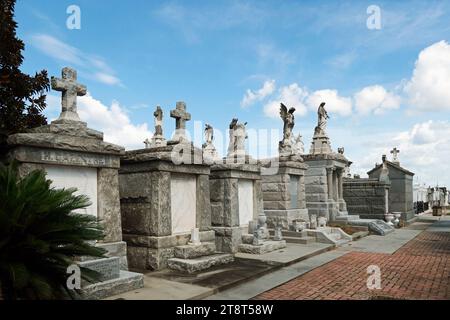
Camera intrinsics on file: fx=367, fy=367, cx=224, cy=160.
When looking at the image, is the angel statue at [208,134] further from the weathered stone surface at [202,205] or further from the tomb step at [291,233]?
the weathered stone surface at [202,205]

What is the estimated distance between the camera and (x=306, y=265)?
8.36 metres

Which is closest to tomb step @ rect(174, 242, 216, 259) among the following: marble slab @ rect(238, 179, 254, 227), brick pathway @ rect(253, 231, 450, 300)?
brick pathway @ rect(253, 231, 450, 300)

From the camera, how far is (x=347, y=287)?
6504 mm

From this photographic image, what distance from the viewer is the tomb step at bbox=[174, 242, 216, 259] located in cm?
759

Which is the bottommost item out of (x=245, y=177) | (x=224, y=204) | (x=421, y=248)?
(x=421, y=248)

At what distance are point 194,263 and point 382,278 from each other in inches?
146

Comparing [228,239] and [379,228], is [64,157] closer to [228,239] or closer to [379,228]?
[228,239]

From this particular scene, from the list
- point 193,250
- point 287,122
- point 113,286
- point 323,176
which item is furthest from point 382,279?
point 323,176

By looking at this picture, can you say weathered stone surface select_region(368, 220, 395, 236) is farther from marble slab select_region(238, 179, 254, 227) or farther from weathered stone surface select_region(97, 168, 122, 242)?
weathered stone surface select_region(97, 168, 122, 242)

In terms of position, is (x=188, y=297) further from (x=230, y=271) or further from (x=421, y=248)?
(x=421, y=248)

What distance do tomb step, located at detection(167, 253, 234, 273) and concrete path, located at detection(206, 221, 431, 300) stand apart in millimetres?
1114

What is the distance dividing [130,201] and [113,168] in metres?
1.37

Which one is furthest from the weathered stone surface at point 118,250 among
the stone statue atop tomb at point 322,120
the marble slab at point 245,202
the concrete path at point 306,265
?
the stone statue atop tomb at point 322,120
